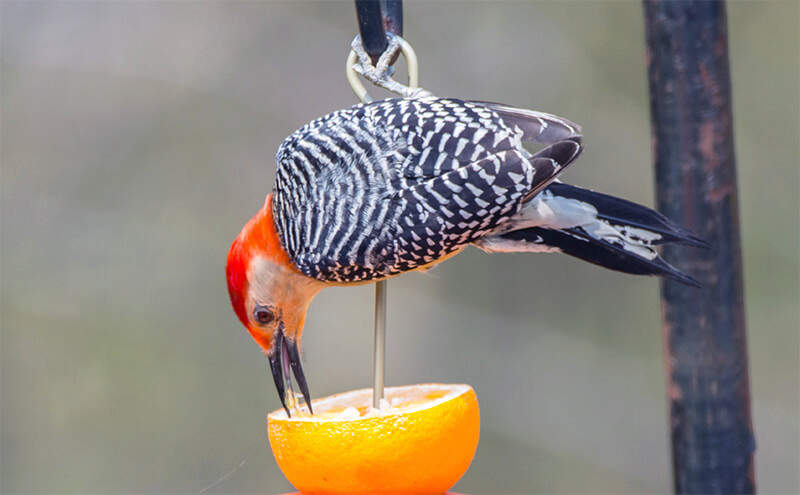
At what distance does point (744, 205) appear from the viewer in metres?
4.02

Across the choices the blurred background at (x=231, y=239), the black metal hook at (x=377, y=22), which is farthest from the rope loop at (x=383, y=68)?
the blurred background at (x=231, y=239)

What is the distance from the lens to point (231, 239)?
3672mm

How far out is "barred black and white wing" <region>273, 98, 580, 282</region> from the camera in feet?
4.03

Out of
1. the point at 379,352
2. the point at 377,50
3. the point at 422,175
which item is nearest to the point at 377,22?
the point at 377,50

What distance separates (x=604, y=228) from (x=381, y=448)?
21.4 inches

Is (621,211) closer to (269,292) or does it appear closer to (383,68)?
(383,68)

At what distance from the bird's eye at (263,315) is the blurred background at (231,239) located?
6.61 feet

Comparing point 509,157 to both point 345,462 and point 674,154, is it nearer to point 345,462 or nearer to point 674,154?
point 674,154

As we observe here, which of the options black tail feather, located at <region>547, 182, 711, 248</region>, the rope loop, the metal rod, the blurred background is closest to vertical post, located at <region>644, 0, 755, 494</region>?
black tail feather, located at <region>547, 182, 711, 248</region>

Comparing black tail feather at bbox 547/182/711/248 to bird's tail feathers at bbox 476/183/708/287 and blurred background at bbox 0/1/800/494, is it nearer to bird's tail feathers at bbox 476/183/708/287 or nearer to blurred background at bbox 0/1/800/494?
bird's tail feathers at bbox 476/183/708/287

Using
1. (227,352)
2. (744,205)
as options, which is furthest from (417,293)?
(744,205)

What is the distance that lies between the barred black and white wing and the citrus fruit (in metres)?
0.24

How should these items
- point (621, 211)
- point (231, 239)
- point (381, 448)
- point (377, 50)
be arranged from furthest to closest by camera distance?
1. point (231, 239)
2. point (621, 211)
3. point (377, 50)
4. point (381, 448)

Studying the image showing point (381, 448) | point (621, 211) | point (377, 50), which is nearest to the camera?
point (381, 448)
